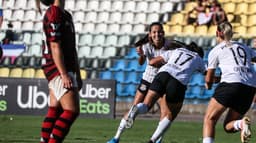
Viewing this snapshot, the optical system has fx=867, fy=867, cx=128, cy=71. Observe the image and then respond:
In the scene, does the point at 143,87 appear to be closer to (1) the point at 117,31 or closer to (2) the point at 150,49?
(2) the point at 150,49

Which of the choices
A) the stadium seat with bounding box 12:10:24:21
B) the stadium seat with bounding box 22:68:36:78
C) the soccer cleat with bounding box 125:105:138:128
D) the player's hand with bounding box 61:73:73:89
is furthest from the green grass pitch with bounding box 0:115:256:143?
the stadium seat with bounding box 12:10:24:21

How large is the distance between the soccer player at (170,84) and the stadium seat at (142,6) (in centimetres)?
1673

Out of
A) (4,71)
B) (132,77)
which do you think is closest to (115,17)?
(132,77)

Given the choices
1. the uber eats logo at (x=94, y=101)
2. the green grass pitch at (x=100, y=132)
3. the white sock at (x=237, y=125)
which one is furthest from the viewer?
the uber eats logo at (x=94, y=101)

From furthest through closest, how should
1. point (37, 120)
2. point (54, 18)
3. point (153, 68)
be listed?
point (37, 120) < point (153, 68) < point (54, 18)

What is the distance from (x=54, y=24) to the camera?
994 cm

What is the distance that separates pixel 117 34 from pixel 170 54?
608 inches

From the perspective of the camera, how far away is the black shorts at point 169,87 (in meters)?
14.0

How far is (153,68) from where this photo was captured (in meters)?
15.1

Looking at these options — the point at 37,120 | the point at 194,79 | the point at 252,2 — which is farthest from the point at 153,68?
the point at 252,2

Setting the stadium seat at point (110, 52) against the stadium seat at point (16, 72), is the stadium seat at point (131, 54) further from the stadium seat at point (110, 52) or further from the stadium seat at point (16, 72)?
the stadium seat at point (16, 72)

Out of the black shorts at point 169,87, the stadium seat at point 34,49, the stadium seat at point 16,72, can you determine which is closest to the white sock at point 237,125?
the black shorts at point 169,87

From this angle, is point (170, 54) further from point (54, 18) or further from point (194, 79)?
point (194, 79)

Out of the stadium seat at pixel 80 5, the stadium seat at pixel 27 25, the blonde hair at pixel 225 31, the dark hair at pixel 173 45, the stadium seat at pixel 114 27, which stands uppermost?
the blonde hair at pixel 225 31
